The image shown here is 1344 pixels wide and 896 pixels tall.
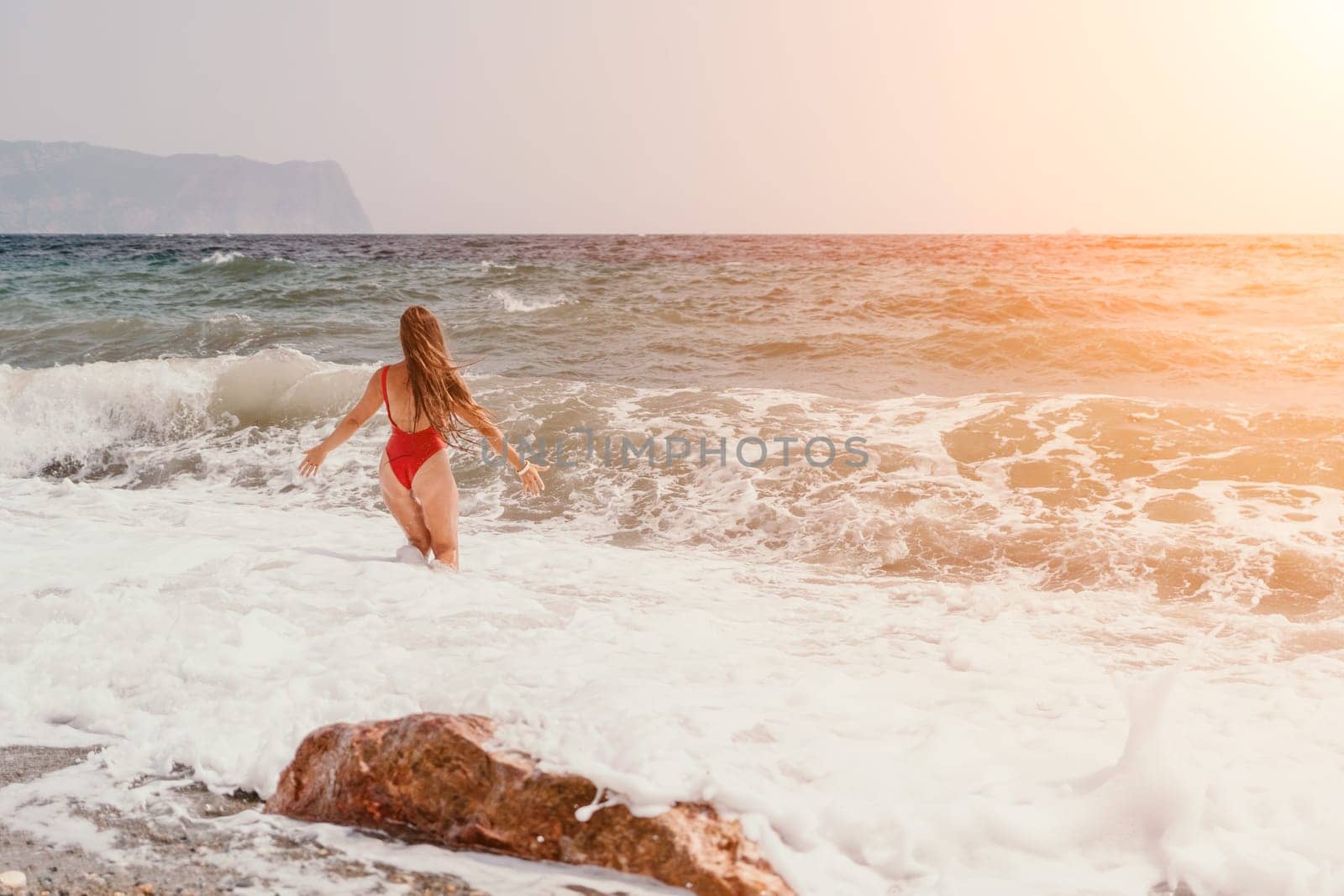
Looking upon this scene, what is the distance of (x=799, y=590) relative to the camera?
560 centimetres

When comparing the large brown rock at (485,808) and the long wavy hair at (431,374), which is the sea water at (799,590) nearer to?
the large brown rock at (485,808)

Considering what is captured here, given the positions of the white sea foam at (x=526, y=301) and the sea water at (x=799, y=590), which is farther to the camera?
the white sea foam at (x=526, y=301)

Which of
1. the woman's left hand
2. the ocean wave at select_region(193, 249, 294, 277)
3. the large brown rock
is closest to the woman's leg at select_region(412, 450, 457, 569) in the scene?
the woman's left hand

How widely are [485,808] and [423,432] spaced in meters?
2.98

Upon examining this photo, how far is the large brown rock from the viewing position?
7.73 feet

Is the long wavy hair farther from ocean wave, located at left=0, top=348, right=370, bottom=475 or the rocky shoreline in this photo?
ocean wave, located at left=0, top=348, right=370, bottom=475

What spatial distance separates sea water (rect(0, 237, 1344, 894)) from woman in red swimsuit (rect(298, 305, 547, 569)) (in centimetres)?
40

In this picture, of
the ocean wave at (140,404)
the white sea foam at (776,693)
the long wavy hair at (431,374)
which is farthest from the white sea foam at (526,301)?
the long wavy hair at (431,374)

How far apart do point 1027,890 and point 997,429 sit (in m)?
7.21

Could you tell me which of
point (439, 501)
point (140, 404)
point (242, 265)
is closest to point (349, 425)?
point (439, 501)

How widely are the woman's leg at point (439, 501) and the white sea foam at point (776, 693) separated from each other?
0.95ft

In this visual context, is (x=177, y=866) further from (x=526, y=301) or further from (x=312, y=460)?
(x=526, y=301)

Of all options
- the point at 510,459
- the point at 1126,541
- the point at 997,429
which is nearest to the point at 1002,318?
the point at 997,429

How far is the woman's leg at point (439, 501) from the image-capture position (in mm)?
5113
